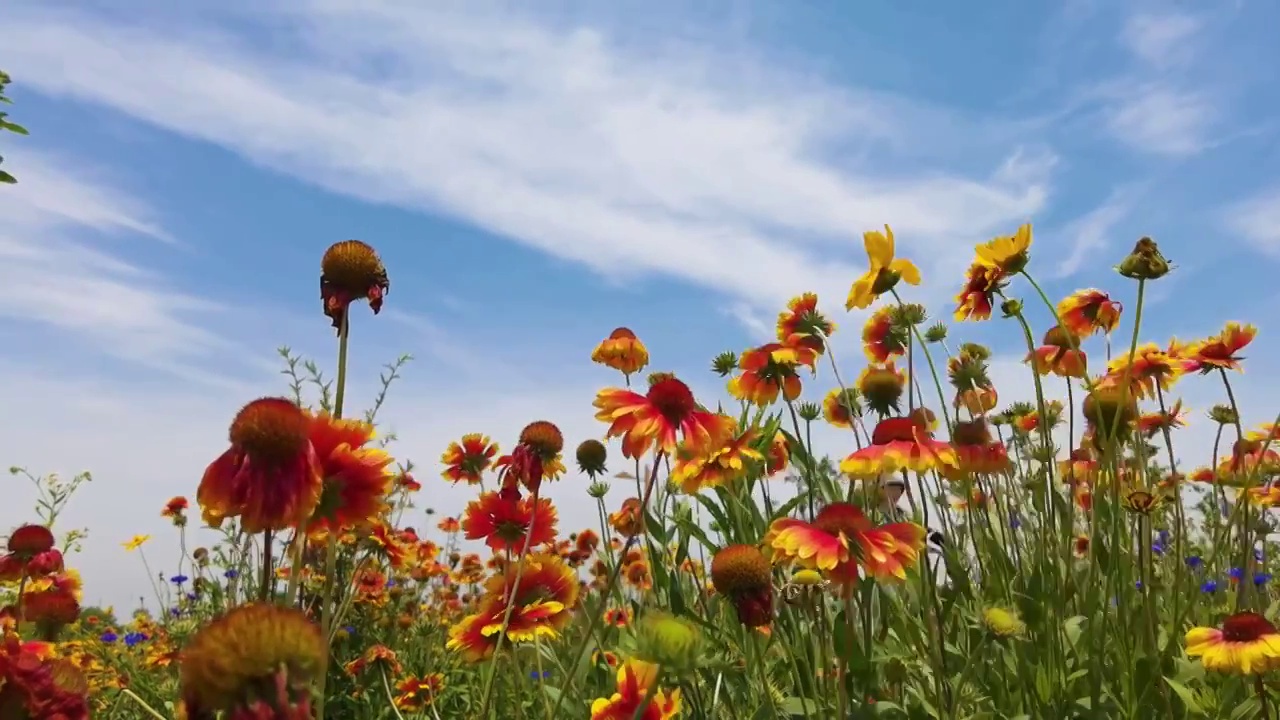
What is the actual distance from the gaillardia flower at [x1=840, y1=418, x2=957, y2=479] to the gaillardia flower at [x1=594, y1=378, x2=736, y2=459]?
0.26 m

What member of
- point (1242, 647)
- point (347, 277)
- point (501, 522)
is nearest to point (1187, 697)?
point (1242, 647)

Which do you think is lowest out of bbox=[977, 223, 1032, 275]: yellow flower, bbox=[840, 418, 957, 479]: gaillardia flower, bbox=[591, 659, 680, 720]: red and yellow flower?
bbox=[591, 659, 680, 720]: red and yellow flower

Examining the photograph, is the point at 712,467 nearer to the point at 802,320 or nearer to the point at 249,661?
the point at 802,320

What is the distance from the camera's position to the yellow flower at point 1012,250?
1.86 m

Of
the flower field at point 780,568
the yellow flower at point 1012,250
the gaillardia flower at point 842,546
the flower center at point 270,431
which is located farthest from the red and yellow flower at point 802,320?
the flower center at point 270,431

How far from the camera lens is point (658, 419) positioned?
1.60 meters

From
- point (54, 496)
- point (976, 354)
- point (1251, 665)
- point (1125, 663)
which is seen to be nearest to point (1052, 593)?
point (1125, 663)

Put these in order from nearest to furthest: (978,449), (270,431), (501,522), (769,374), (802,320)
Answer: (270,431), (501,522), (978,449), (769,374), (802,320)

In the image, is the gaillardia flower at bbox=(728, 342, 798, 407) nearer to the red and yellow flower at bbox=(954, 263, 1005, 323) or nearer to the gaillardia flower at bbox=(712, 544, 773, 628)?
the red and yellow flower at bbox=(954, 263, 1005, 323)

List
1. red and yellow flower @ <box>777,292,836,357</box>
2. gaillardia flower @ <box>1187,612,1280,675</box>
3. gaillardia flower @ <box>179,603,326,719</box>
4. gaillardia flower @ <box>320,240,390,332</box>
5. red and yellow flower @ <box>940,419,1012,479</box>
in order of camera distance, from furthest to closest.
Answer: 1. red and yellow flower @ <box>777,292,836,357</box>
2. red and yellow flower @ <box>940,419,1012,479</box>
3. gaillardia flower @ <box>1187,612,1280,675</box>
4. gaillardia flower @ <box>320,240,390,332</box>
5. gaillardia flower @ <box>179,603,326,719</box>

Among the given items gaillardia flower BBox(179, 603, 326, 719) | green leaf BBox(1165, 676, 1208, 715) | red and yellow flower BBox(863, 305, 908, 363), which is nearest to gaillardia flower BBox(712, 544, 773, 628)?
green leaf BBox(1165, 676, 1208, 715)

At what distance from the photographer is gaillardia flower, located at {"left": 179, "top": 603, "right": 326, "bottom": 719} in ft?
2.05

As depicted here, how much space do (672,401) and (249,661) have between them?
1.07 m

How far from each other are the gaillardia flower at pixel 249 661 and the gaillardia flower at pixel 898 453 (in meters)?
1.14
